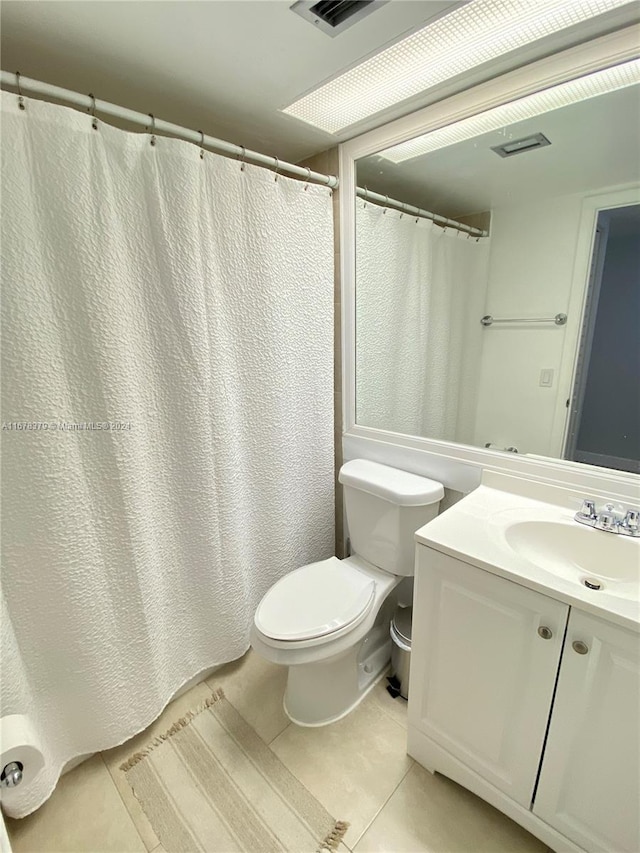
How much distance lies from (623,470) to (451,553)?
0.61m

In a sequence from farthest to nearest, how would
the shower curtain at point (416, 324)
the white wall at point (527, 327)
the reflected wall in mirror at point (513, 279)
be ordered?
1. the shower curtain at point (416, 324)
2. the white wall at point (527, 327)
3. the reflected wall in mirror at point (513, 279)

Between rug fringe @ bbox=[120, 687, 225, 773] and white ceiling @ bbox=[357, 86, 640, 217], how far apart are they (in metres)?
2.12

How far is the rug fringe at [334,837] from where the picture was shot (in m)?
1.08

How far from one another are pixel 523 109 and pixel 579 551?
52.7 inches

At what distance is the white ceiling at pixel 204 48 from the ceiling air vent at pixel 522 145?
0.70ft

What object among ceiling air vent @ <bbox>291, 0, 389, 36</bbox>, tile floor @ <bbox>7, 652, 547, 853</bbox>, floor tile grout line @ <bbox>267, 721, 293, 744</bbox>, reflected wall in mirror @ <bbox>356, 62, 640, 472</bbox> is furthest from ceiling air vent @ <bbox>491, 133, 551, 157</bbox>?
floor tile grout line @ <bbox>267, 721, 293, 744</bbox>

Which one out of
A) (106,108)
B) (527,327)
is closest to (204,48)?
(106,108)

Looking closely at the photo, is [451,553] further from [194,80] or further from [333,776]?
[194,80]

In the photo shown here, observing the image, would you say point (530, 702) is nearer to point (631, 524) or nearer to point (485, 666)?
point (485, 666)

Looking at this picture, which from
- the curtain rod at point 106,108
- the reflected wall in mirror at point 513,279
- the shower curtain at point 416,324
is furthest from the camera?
the shower curtain at point 416,324

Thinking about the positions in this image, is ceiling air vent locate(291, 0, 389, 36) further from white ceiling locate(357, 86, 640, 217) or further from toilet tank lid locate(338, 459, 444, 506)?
toilet tank lid locate(338, 459, 444, 506)

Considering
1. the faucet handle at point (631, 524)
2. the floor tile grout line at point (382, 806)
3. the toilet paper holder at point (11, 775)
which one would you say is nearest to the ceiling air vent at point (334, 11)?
the faucet handle at point (631, 524)

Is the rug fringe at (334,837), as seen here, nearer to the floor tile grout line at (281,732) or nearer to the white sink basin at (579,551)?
the floor tile grout line at (281,732)

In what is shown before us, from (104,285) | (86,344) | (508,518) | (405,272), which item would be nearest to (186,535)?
(86,344)
